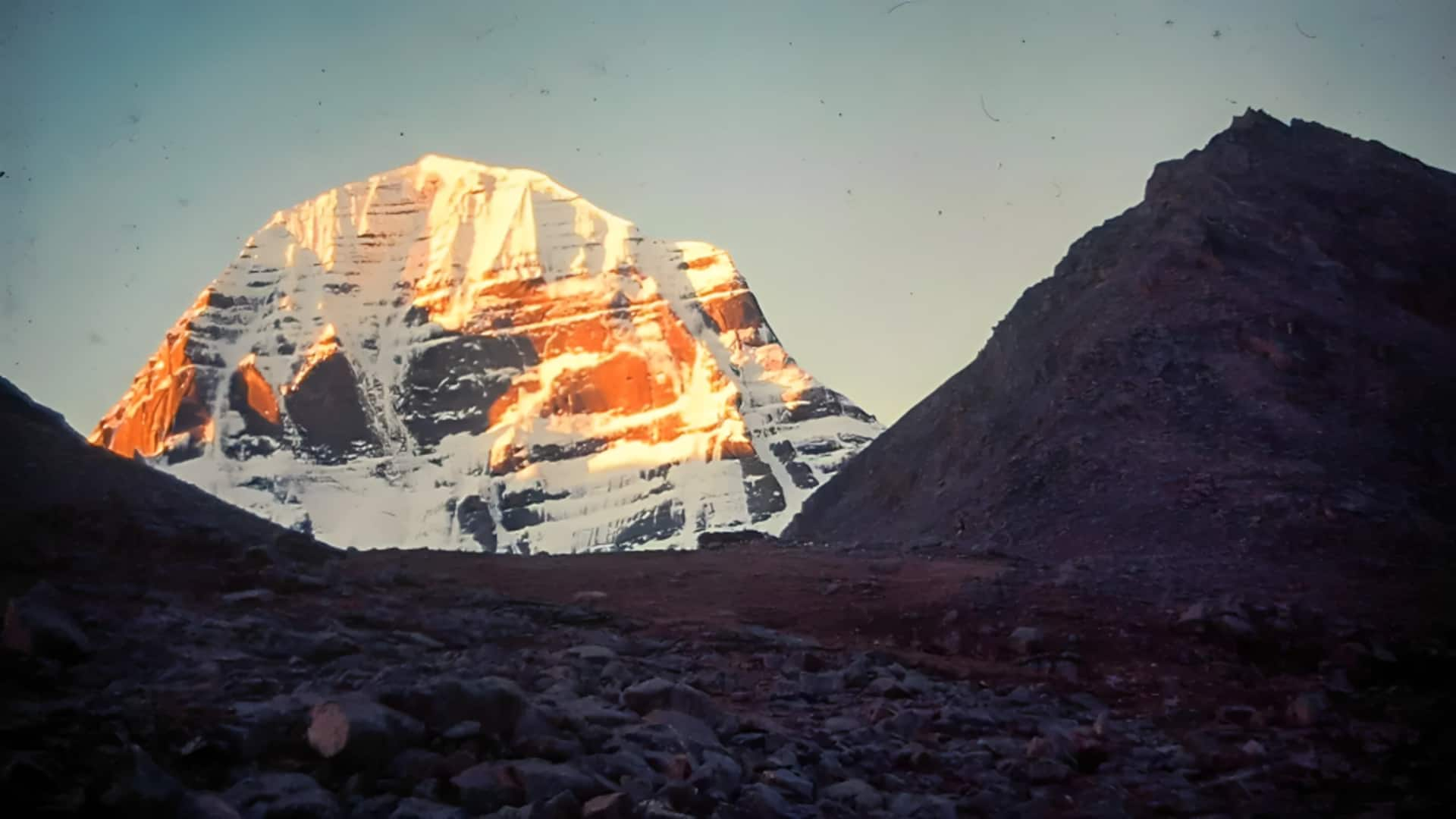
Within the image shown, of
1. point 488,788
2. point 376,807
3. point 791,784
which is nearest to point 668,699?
point 791,784

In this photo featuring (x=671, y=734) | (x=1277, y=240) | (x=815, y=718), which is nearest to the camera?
(x=671, y=734)

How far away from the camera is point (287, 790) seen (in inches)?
199

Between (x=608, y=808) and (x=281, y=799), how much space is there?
138 centimetres

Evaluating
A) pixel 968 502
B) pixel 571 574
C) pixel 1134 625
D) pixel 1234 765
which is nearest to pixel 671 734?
pixel 1234 765

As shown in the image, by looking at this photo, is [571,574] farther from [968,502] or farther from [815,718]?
[968,502]

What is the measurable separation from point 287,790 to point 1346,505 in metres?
16.7

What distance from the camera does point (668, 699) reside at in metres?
7.38

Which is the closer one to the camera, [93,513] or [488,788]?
[488,788]

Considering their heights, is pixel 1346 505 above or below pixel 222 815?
above

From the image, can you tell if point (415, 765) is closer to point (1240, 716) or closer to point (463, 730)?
point (463, 730)

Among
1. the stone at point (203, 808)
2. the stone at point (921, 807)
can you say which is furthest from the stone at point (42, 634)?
the stone at point (921, 807)

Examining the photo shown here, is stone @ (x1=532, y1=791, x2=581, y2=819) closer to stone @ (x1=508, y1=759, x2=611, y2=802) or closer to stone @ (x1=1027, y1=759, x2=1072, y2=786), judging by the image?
stone @ (x1=508, y1=759, x2=611, y2=802)

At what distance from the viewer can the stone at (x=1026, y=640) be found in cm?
1103

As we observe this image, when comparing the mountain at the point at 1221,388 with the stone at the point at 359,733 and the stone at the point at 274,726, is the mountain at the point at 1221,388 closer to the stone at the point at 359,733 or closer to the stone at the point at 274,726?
the stone at the point at 359,733
